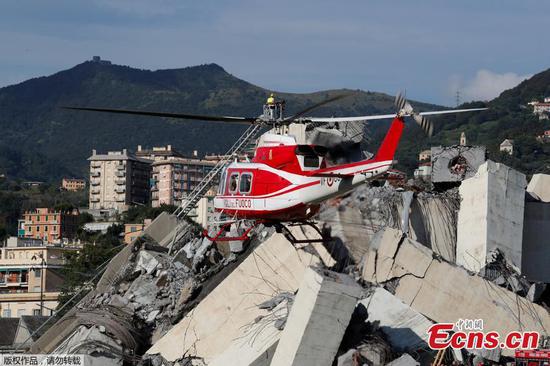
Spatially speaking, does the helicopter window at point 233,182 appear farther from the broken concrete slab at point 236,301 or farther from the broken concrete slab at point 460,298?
the broken concrete slab at point 460,298

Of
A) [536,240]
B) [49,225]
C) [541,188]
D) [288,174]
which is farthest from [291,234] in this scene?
[49,225]

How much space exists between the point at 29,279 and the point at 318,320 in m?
79.3

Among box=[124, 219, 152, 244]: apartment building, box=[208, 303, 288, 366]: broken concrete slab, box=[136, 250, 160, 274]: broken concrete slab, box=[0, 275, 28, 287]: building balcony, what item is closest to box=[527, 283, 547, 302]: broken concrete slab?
box=[208, 303, 288, 366]: broken concrete slab

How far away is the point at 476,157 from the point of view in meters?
42.5

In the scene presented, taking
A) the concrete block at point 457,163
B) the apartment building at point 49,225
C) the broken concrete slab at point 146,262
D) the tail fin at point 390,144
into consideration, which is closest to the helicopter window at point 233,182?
the tail fin at point 390,144

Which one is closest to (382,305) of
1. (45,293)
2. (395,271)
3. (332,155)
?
(395,271)

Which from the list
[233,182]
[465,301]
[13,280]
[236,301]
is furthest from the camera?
[13,280]

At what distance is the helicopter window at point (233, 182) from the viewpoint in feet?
114

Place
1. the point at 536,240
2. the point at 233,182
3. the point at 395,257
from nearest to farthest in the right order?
the point at 233,182 → the point at 395,257 → the point at 536,240

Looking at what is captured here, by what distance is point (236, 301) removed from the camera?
120 feet

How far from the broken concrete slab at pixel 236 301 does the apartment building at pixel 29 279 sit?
54607mm

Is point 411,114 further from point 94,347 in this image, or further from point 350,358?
point 94,347

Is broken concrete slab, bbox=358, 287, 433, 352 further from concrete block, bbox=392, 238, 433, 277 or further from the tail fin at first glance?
the tail fin

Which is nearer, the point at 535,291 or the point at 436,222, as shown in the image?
the point at 535,291
